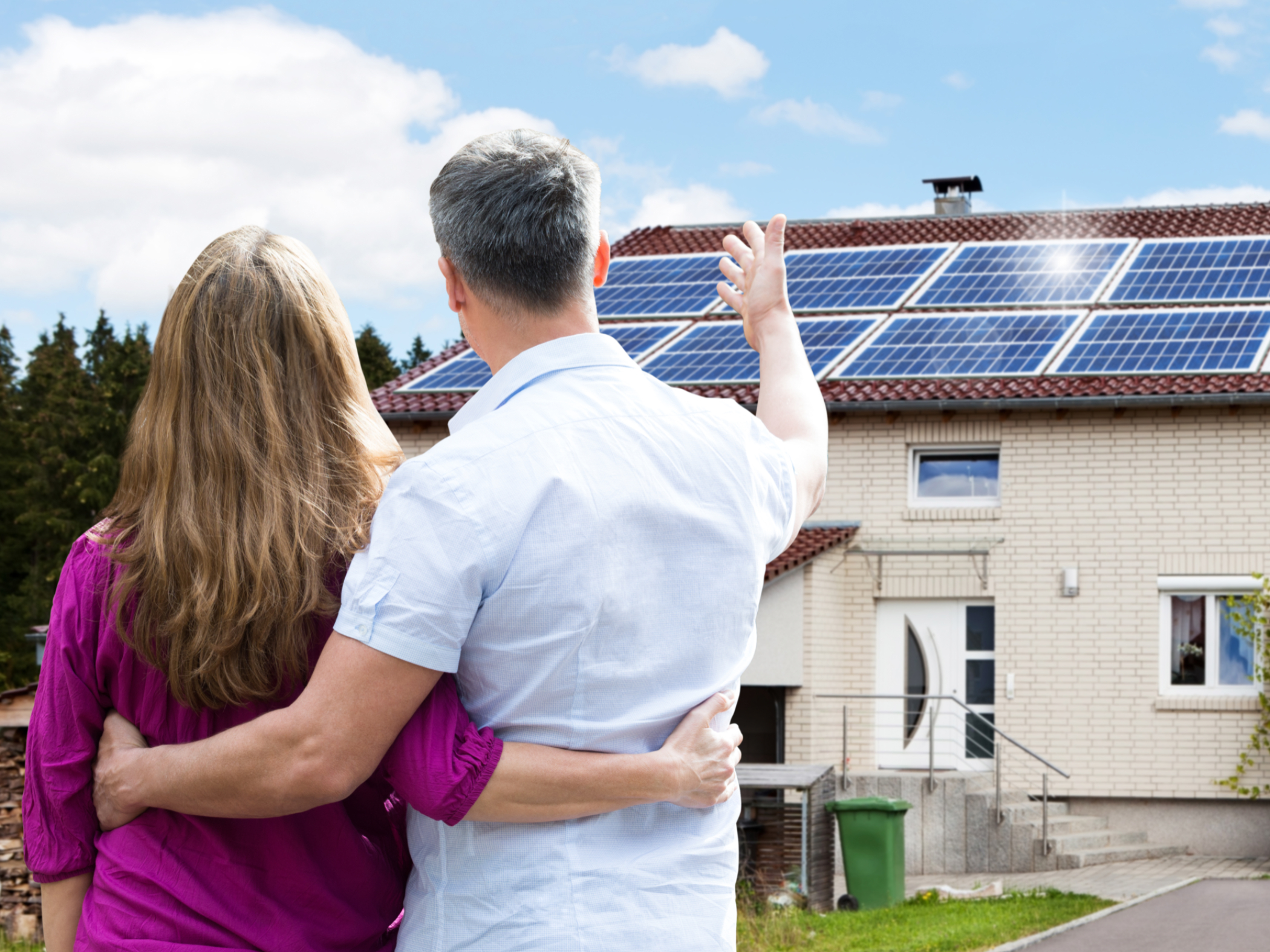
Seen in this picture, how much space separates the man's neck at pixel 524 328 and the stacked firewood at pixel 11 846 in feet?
31.5

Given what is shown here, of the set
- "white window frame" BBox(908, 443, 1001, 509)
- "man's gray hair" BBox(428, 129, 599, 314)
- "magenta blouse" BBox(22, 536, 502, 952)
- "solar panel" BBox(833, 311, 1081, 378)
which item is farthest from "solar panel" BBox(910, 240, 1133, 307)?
"magenta blouse" BBox(22, 536, 502, 952)

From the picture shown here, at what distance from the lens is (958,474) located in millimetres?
19031

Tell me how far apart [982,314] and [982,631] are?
4.44 meters

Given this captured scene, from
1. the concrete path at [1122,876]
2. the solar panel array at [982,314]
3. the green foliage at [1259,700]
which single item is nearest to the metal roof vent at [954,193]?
the solar panel array at [982,314]

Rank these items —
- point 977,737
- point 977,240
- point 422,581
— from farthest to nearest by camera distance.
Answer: point 977,240
point 977,737
point 422,581

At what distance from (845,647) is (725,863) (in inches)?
677

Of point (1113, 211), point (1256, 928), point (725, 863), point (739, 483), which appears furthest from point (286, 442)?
point (1113, 211)

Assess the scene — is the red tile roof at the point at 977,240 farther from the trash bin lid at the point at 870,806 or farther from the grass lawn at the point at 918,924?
the grass lawn at the point at 918,924

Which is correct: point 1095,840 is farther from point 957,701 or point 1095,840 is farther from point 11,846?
point 11,846

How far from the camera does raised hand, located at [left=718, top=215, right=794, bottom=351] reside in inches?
96.8

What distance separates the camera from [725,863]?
1905 mm

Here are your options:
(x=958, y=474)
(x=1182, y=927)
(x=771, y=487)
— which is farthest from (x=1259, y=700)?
(x=771, y=487)

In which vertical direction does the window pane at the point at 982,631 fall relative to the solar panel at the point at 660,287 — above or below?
below

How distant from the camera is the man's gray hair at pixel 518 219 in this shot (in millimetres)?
1890
